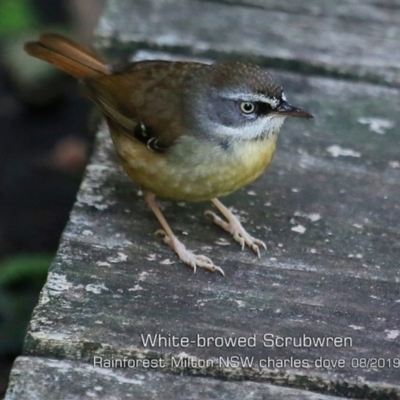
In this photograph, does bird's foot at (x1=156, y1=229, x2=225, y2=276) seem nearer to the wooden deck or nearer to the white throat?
the wooden deck

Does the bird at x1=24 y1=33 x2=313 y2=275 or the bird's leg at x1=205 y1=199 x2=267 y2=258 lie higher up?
the bird at x1=24 y1=33 x2=313 y2=275

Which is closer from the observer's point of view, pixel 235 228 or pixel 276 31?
pixel 235 228

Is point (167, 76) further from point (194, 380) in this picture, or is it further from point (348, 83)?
point (194, 380)

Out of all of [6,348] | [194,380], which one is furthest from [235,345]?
[6,348]

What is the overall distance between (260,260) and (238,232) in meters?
0.18

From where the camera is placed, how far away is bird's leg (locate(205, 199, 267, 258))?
11.0 ft

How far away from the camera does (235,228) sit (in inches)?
136

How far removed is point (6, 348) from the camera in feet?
16.5

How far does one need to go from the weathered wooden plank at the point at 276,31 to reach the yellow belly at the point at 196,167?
935mm

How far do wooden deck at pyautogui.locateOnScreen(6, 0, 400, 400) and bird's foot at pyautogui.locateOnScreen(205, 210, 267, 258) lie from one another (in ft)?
0.12

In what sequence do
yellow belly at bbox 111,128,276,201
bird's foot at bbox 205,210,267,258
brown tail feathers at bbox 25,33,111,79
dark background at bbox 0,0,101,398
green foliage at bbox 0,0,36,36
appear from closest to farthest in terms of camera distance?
1. bird's foot at bbox 205,210,267,258
2. yellow belly at bbox 111,128,276,201
3. brown tail feathers at bbox 25,33,111,79
4. dark background at bbox 0,0,101,398
5. green foliage at bbox 0,0,36,36

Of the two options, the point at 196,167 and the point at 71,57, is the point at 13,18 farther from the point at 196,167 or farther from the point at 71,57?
the point at 196,167

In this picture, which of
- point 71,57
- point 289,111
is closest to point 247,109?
point 289,111

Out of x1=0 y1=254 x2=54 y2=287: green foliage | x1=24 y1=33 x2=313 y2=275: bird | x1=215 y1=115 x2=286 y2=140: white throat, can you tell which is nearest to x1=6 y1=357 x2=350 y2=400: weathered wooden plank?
x1=24 y1=33 x2=313 y2=275: bird
